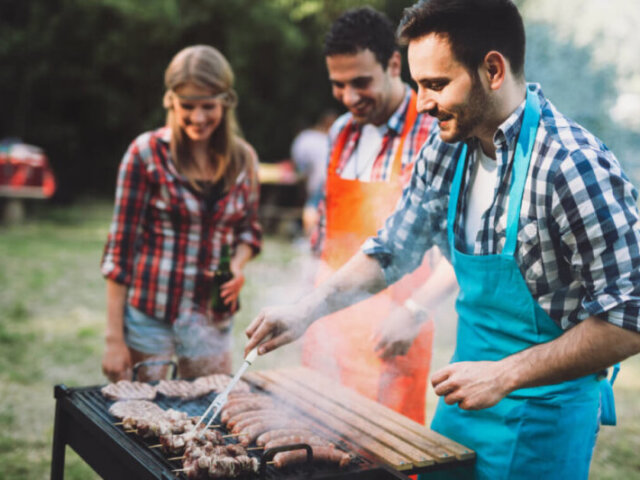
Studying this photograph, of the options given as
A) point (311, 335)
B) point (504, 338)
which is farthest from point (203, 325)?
point (504, 338)

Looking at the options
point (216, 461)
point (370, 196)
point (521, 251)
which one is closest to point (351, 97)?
point (370, 196)

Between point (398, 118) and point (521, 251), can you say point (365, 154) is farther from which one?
point (521, 251)

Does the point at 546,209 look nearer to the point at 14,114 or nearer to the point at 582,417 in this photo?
the point at 582,417

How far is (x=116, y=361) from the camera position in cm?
351

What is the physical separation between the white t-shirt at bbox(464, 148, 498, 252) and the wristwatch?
77cm

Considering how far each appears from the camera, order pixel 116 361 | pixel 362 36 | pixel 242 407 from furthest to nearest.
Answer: pixel 116 361, pixel 362 36, pixel 242 407

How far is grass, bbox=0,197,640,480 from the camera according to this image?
460 cm

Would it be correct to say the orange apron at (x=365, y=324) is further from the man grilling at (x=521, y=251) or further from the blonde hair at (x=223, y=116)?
the man grilling at (x=521, y=251)

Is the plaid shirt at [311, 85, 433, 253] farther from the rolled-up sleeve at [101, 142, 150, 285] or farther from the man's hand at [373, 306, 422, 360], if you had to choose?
the rolled-up sleeve at [101, 142, 150, 285]

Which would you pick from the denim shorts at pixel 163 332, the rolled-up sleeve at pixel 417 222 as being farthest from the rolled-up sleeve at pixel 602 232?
the denim shorts at pixel 163 332

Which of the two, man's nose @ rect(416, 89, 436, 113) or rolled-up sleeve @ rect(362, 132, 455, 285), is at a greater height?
man's nose @ rect(416, 89, 436, 113)

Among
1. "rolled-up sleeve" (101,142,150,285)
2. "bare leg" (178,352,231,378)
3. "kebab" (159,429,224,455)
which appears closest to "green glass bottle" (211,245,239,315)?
"bare leg" (178,352,231,378)

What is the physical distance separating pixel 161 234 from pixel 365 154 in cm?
122

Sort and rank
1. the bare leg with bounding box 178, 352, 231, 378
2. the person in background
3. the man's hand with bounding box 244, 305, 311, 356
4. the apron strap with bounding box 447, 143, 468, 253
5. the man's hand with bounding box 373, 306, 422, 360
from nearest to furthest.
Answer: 1. the apron strap with bounding box 447, 143, 468, 253
2. the man's hand with bounding box 244, 305, 311, 356
3. the man's hand with bounding box 373, 306, 422, 360
4. the bare leg with bounding box 178, 352, 231, 378
5. the person in background
